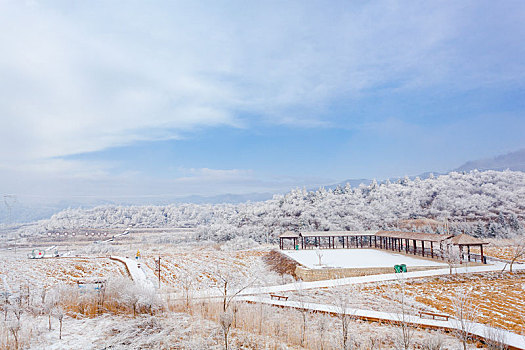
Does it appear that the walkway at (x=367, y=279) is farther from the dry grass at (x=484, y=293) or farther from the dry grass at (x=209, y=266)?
the dry grass at (x=209, y=266)

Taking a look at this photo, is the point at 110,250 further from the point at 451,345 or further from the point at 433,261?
the point at 451,345

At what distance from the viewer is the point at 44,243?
4619cm

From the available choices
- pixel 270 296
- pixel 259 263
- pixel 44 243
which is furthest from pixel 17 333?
pixel 44 243

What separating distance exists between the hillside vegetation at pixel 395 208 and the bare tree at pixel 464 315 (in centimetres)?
2927

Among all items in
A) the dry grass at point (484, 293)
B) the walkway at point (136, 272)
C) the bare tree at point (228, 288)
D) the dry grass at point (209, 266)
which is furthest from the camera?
the dry grass at point (209, 266)

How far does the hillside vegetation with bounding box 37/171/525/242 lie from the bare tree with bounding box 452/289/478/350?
29.3 m

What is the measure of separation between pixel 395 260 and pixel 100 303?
18193 mm

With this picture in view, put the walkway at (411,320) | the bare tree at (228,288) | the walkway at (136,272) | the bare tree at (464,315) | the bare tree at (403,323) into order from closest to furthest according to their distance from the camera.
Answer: the bare tree at (403,323) → the bare tree at (464,315) → the walkway at (411,320) → the bare tree at (228,288) → the walkway at (136,272)

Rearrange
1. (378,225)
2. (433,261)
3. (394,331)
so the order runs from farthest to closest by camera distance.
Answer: (378,225), (433,261), (394,331)

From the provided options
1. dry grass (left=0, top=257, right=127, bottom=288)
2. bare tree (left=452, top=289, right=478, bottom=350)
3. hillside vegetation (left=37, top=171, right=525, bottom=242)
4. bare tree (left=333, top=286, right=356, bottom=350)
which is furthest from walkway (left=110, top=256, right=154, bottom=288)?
hillside vegetation (left=37, top=171, right=525, bottom=242)

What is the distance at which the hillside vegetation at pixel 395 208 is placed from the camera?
41094 mm

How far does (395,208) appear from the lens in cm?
4862

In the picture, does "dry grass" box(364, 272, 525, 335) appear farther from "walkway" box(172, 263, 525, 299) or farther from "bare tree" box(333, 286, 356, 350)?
"bare tree" box(333, 286, 356, 350)

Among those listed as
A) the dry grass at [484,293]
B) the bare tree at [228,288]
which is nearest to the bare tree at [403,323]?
the dry grass at [484,293]
